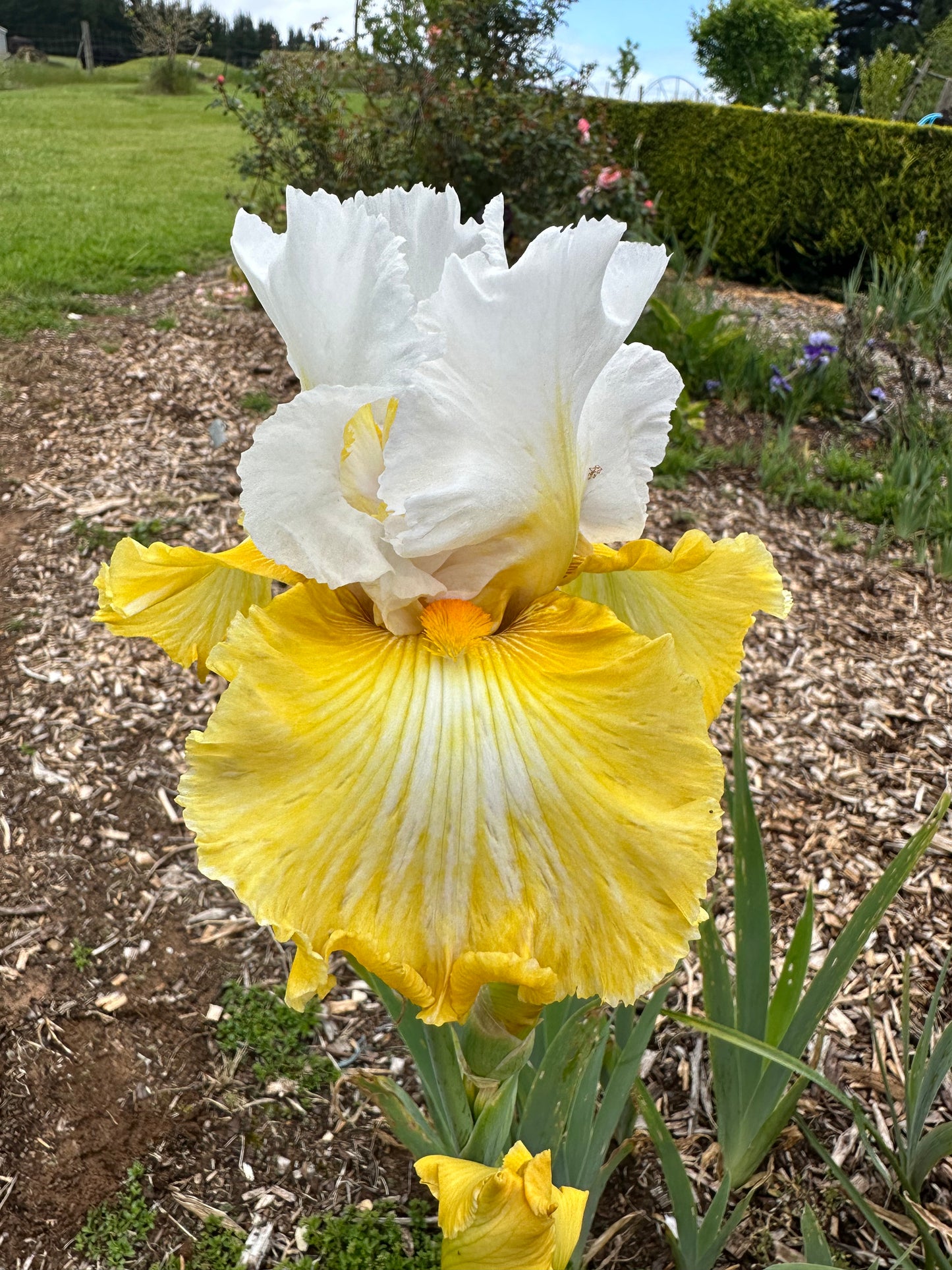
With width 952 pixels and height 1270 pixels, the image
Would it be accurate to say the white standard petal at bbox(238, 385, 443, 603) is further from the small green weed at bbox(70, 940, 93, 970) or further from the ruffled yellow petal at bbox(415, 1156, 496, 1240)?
the small green weed at bbox(70, 940, 93, 970)

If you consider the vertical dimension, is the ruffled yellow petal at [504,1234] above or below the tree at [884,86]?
below

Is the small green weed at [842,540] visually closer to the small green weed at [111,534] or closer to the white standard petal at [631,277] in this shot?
the small green weed at [111,534]

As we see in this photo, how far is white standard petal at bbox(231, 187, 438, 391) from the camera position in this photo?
2.71 feet

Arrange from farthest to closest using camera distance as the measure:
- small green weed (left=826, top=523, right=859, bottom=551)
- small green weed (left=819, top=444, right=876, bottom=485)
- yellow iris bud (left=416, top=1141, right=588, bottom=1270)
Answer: small green weed (left=819, top=444, right=876, bottom=485), small green weed (left=826, top=523, right=859, bottom=551), yellow iris bud (left=416, top=1141, right=588, bottom=1270)

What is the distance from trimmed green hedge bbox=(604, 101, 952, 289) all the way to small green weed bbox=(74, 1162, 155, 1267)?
845cm

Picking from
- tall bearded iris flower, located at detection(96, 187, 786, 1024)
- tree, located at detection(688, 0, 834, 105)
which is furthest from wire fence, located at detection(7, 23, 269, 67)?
tree, located at detection(688, 0, 834, 105)

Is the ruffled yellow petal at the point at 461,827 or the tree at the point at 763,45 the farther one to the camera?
the tree at the point at 763,45

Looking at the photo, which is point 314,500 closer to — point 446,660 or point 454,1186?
point 446,660

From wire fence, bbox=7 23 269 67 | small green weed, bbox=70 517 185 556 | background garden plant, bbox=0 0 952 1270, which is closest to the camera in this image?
background garden plant, bbox=0 0 952 1270

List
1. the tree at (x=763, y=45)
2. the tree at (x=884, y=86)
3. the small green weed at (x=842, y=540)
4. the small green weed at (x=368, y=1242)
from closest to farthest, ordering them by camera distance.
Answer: the small green weed at (x=368, y=1242) → the small green weed at (x=842, y=540) → the tree at (x=884, y=86) → the tree at (x=763, y=45)

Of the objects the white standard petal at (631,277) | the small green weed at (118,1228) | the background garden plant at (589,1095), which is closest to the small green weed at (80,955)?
the background garden plant at (589,1095)

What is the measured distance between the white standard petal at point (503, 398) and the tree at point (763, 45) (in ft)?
84.4

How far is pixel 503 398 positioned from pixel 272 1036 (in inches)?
62.6

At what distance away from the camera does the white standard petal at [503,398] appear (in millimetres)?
801
